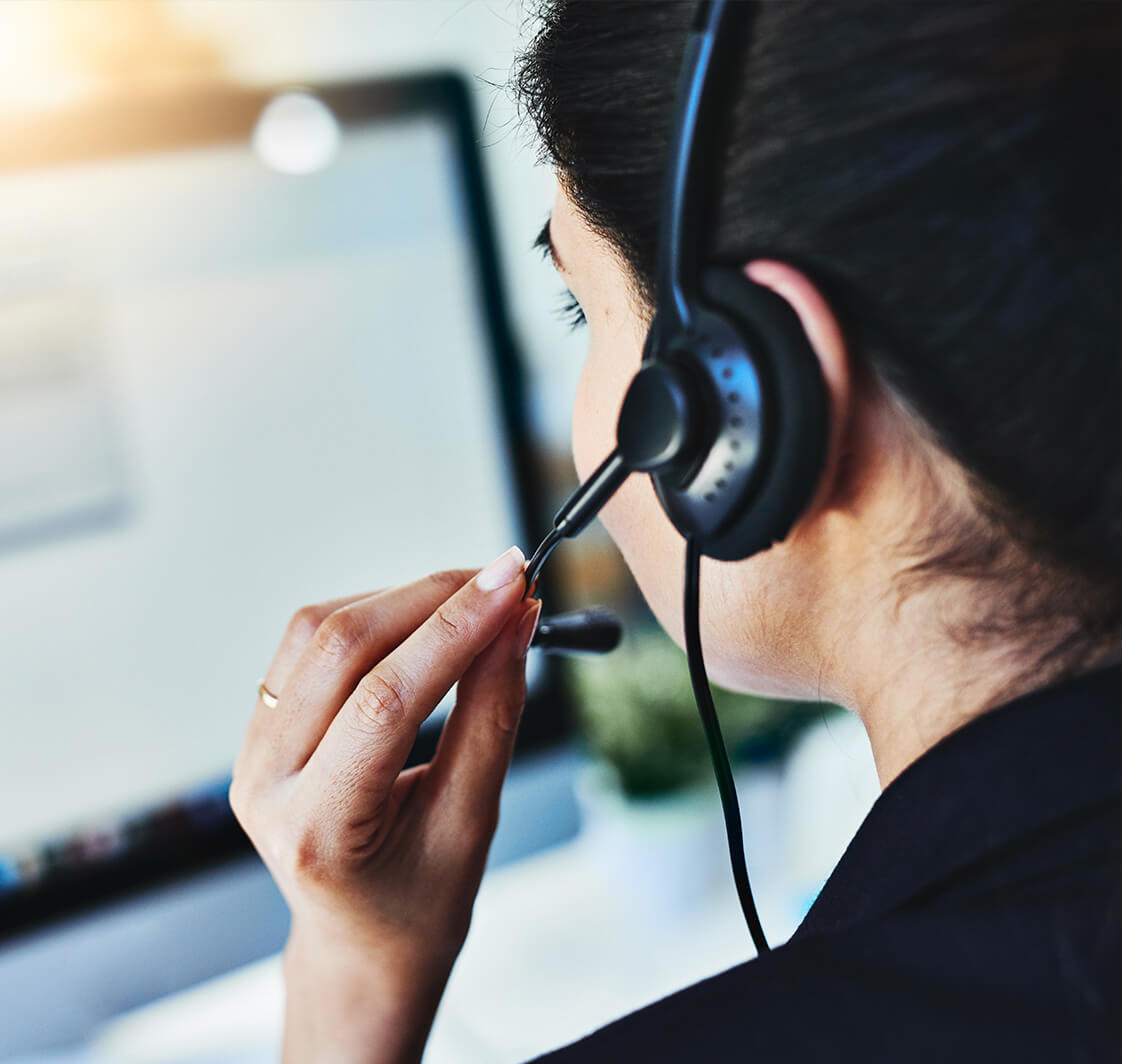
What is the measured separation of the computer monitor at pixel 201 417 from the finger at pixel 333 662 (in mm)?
189

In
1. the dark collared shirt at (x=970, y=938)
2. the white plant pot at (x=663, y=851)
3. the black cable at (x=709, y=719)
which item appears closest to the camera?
the dark collared shirt at (x=970, y=938)

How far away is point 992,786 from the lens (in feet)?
1.15

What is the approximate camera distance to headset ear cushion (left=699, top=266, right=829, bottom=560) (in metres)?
0.34

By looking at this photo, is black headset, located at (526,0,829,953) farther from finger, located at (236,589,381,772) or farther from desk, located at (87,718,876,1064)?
desk, located at (87,718,876,1064)

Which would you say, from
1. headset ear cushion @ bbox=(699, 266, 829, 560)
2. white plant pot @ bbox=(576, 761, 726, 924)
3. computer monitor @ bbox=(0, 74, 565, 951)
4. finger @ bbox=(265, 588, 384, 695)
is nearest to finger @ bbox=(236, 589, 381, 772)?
finger @ bbox=(265, 588, 384, 695)

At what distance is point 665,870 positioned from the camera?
2.82 feet

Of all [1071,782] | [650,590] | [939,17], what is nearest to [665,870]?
[650,590]

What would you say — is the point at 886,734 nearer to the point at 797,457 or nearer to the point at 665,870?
the point at 797,457

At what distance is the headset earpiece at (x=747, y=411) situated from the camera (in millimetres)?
337

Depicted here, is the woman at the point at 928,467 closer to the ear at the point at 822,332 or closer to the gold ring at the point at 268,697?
the ear at the point at 822,332

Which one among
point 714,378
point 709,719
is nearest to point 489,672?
point 709,719

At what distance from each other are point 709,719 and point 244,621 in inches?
15.2

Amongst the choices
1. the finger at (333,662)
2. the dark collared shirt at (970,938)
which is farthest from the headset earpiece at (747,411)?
the finger at (333,662)

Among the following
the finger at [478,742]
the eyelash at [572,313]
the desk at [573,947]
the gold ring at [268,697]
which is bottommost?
the desk at [573,947]
